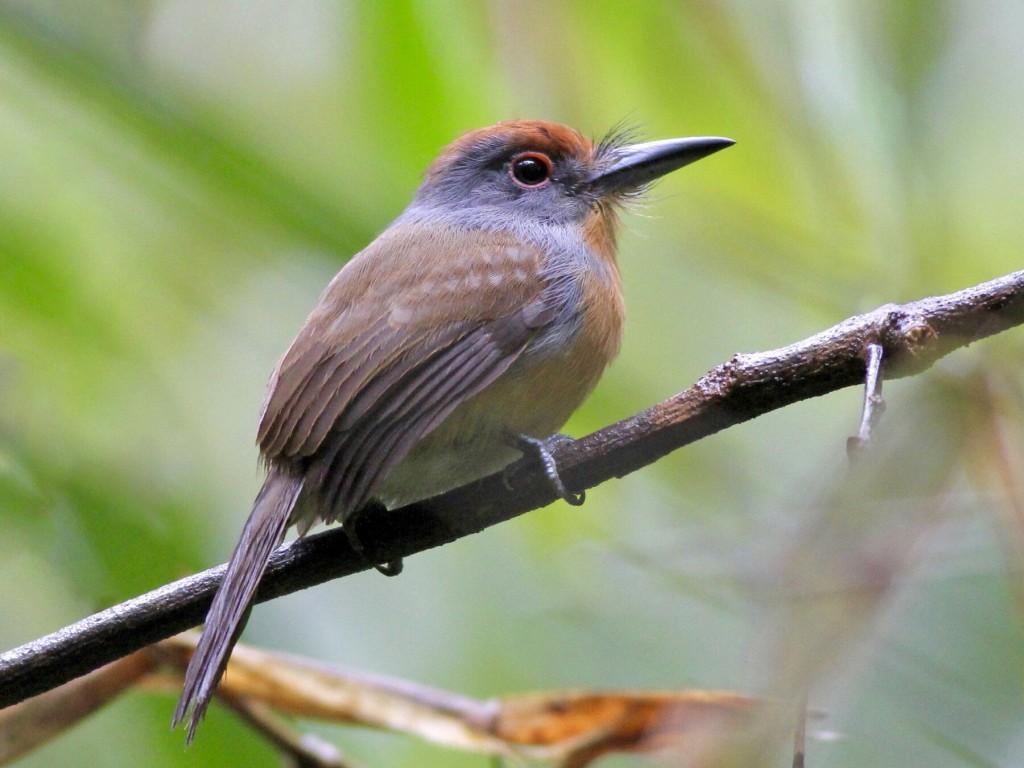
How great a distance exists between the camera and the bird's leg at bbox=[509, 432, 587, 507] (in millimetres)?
2473

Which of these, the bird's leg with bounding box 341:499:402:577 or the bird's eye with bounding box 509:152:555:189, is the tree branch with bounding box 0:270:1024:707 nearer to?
the bird's leg with bounding box 341:499:402:577

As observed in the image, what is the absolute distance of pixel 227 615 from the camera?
2.35 metres

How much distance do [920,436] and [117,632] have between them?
58.7 inches

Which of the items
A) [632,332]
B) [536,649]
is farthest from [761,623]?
[632,332]

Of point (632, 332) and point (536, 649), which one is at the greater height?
point (632, 332)

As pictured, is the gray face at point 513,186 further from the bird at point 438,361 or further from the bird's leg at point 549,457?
the bird's leg at point 549,457

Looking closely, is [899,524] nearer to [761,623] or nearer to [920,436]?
[920,436]

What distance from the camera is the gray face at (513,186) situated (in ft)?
12.3

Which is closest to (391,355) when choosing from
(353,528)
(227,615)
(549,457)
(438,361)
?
(438,361)

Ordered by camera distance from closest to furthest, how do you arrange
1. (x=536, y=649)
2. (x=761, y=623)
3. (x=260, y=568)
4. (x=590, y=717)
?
(x=761, y=623) → (x=260, y=568) → (x=590, y=717) → (x=536, y=649)

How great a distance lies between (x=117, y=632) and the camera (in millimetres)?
2254

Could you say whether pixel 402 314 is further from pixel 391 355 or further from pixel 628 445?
pixel 628 445

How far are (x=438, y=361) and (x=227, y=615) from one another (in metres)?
0.85

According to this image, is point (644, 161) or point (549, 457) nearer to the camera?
point (549, 457)
